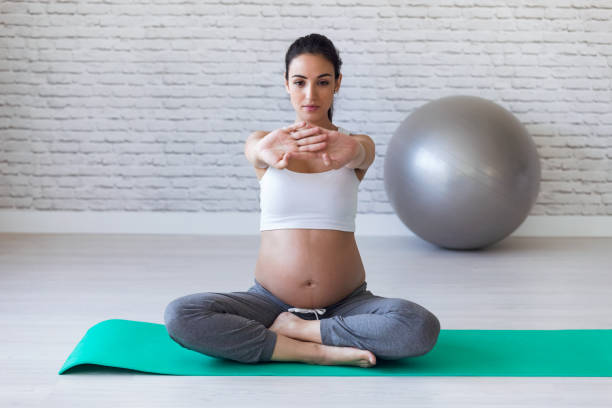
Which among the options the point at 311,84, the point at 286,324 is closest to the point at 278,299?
the point at 286,324

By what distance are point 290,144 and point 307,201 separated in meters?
0.16

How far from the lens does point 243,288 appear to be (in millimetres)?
2691

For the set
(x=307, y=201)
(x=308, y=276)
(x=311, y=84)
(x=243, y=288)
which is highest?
(x=311, y=84)

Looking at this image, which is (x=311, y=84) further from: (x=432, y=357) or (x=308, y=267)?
(x=432, y=357)

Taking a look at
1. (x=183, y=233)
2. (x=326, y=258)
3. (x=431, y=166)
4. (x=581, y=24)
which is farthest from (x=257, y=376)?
(x=581, y=24)

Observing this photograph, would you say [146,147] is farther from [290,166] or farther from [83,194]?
[290,166]

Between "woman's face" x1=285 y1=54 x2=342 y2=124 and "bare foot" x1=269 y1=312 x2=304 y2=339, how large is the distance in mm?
533

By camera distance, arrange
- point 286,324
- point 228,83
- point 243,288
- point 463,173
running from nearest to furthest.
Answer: point 286,324 → point 243,288 → point 463,173 → point 228,83

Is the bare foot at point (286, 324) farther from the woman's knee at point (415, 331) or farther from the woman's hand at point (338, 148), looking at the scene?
the woman's hand at point (338, 148)

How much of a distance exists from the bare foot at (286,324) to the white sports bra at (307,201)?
0.24 metres

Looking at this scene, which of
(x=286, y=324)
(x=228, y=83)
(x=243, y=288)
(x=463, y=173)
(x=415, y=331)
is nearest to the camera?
(x=415, y=331)

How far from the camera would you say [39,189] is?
3881 millimetres

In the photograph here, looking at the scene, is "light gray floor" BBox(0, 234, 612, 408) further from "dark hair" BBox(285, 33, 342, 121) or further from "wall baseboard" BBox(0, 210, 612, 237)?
"dark hair" BBox(285, 33, 342, 121)

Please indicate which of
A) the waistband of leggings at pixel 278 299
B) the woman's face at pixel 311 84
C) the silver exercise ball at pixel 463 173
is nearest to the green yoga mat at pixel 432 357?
the waistband of leggings at pixel 278 299
